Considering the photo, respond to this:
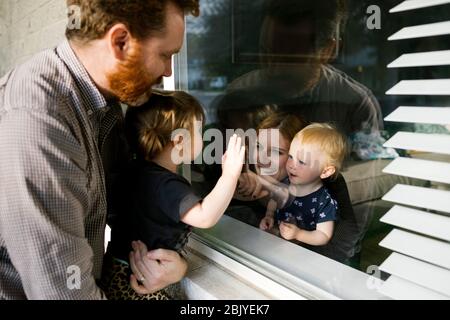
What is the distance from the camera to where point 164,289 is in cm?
116

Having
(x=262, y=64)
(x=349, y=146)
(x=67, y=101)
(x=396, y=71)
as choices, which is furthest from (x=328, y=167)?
(x=67, y=101)

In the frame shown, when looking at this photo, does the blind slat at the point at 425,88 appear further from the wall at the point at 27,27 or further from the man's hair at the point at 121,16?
the wall at the point at 27,27

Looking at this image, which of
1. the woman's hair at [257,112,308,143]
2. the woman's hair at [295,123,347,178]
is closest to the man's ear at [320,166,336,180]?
the woman's hair at [295,123,347,178]

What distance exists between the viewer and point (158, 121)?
1.15 meters

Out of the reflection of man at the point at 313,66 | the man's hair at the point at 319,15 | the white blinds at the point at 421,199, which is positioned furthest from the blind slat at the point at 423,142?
the man's hair at the point at 319,15

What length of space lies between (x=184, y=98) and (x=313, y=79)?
2.48ft

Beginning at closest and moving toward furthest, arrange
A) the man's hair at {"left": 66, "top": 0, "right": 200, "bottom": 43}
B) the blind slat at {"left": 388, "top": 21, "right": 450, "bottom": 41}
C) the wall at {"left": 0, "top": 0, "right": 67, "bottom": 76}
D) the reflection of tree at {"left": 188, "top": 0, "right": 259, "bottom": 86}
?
the blind slat at {"left": 388, "top": 21, "right": 450, "bottom": 41}
the man's hair at {"left": 66, "top": 0, "right": 200, "bottom": 43}
the reflection of tree at {"left": 188, "top": 0, "right": 259, "bottom": 86}
the wall at {"left": 0, "top": 0, "right": 67, "bottom": 76}

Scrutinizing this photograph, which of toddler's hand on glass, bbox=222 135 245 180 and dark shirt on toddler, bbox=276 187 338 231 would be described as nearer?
toddler's hand on glass, bbox=222 135 245 180

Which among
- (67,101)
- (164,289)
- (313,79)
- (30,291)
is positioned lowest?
(164,289)

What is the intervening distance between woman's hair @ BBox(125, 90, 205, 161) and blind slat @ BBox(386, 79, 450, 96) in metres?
0.59

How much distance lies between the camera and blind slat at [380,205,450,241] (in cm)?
71

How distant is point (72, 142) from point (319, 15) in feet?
3.93

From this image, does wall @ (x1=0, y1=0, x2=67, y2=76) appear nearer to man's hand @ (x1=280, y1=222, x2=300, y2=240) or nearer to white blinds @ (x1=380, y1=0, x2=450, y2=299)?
man's hand @ (x1=280, y1=222, x2=300, y2=240)
